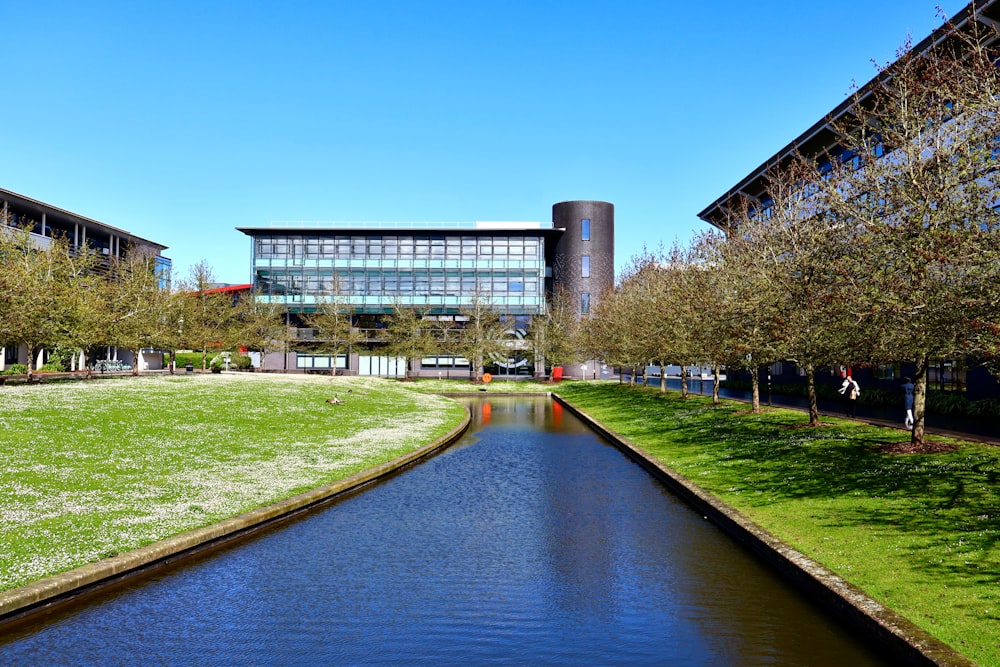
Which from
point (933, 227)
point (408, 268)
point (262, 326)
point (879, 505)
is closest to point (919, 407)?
point (879, 505)

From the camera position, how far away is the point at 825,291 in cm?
1572

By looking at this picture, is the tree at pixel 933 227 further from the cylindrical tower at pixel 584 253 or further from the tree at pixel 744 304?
the cylindrical tower at pixel 584 253

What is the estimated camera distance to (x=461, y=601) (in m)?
9.05

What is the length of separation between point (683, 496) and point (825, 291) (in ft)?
18.1

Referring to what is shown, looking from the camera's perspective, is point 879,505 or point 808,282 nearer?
point 879,505

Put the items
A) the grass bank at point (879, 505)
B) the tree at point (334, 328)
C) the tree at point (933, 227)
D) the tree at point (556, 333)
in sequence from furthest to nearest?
the tree at point (556, 333) < the tree at point (334, 328) < the tree at point (933, 227) < the grass bank at point (879, 505)

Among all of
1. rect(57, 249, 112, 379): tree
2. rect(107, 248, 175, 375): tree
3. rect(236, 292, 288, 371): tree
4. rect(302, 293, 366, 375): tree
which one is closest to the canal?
rect(57, 249, 112, 379): tree

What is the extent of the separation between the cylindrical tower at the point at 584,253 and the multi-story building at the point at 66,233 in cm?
4314

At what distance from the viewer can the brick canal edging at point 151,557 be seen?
27.2ft

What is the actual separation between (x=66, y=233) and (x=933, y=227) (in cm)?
7769

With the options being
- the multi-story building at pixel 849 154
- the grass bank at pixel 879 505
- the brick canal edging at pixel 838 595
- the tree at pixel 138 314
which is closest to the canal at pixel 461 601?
the brick canal edging at pixel 838 595

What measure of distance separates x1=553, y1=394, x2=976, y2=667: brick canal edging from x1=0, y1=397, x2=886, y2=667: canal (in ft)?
0.69

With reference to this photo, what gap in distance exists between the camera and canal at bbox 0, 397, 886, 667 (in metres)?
7.50

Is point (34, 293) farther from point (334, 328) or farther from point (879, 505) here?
point (334, 328)
